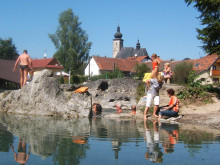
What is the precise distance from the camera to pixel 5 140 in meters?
5.61

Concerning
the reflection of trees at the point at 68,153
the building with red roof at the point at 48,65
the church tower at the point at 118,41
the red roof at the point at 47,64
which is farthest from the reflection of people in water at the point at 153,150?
the church tower at the point at 118,41

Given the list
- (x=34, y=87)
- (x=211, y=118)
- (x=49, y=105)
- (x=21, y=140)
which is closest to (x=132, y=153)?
(x=21, y=140)

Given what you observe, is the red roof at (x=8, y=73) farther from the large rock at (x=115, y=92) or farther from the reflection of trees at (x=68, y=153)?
the reflection of trees at (x=68, y=153)

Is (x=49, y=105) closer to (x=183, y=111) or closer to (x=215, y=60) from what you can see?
(x=183, y=111)

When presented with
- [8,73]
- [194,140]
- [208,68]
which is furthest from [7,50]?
[194,140]

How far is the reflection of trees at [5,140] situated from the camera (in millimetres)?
4969

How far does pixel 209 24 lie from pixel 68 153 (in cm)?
1179

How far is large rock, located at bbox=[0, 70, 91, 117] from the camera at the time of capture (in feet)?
34.7

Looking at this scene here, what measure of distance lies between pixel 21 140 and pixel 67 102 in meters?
5.11

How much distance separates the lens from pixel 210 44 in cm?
1470

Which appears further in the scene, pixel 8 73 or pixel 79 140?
pixel 8 73

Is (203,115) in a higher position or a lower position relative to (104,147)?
higher

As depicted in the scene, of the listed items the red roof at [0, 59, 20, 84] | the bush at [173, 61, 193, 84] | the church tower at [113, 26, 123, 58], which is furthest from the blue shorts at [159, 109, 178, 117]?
the church tower at [113, 26, 123, 58]

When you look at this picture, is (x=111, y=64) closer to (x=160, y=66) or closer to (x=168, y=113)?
(x=160, y=66)
